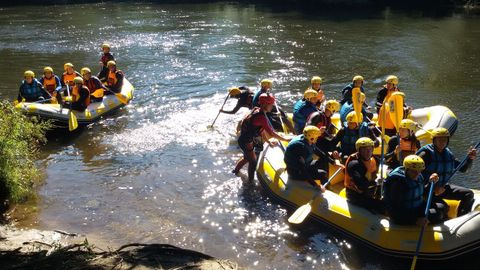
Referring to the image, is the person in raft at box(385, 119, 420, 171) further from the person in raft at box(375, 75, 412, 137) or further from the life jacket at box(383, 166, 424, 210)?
the life jacket at box(383, 166, 424, 210)

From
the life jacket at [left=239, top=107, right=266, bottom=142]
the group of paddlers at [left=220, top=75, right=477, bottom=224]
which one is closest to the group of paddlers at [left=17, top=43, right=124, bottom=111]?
the group of paddlers at [left=220, top=75, right=477, bottom=224]

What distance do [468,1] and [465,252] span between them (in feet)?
86.5

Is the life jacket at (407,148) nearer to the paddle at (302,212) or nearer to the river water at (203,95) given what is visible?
the paddle at (302,212)

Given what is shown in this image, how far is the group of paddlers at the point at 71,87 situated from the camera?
1049 centimetres

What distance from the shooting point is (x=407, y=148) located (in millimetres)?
6938

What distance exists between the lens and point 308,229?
667 centimetres

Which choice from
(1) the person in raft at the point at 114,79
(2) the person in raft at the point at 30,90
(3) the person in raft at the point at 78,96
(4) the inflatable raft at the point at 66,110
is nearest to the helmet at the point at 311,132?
(4) the inflatable raft at the point at 66,110

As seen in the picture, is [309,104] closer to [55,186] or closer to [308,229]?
[308,229]

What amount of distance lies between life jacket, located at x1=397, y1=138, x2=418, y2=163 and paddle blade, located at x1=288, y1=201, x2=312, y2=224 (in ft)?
5.13

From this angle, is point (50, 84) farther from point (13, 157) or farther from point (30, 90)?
point (13, 157)

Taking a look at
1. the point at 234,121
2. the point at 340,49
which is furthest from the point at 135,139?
the point at 340,49

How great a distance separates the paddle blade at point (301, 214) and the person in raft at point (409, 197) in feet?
3.41

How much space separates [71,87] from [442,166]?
8626mm

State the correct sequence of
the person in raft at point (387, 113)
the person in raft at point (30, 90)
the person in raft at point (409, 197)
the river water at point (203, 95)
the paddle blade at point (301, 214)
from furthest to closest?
the person in raft at point (30, 90) < the person in raft at point (387, 113) < the river water at point (203, 95) < the paddle blade at point (301, 214) < the person in raft at point (409, 197)
